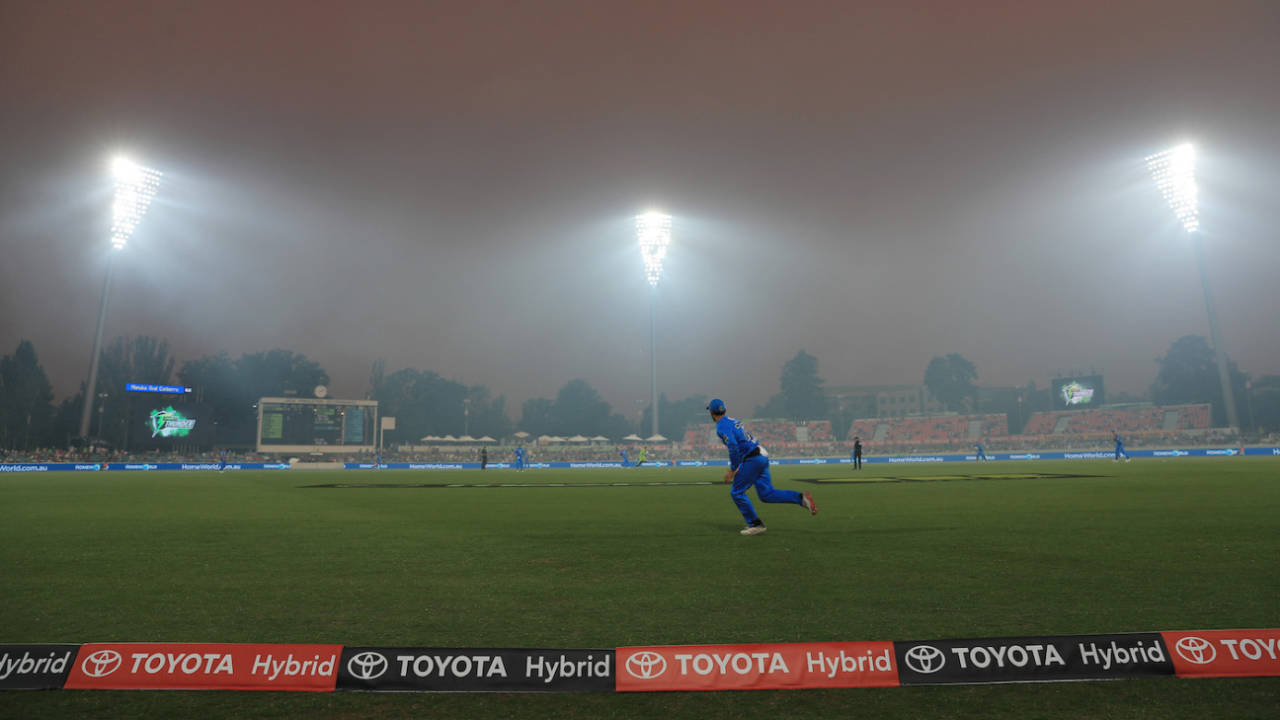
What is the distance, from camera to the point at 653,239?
65.3 meters

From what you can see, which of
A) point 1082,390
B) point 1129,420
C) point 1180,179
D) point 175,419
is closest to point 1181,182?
point 1180,179

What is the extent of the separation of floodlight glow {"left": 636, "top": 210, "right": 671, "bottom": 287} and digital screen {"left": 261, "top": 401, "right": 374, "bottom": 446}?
3210 centimetres

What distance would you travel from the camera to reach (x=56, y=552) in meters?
8.14

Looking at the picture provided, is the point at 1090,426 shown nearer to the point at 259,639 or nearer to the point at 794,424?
the point at 794,424

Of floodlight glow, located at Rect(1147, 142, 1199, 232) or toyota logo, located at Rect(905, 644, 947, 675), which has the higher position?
floodlight glow, located at Rect(1147, 142, 1199, 232)

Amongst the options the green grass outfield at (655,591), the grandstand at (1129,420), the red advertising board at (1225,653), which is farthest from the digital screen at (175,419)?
the grandstand at (1129,420)

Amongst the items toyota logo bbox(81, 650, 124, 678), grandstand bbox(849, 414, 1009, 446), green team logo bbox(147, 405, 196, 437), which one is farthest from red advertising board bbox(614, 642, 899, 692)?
grandstand bbox(849, 414, 1009, 446)

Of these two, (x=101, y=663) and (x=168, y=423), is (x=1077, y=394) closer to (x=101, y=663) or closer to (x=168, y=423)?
(x=101, y=663)

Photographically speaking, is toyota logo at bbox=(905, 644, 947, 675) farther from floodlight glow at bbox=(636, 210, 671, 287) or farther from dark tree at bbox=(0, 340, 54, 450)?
dark tree at bbox=(0, 340, 54, 450)

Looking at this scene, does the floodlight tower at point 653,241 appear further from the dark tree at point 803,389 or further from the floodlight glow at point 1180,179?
the dark tree at point 803,389

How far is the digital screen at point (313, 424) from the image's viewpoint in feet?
210

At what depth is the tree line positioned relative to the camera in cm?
9319

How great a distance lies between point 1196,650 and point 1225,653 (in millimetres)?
139

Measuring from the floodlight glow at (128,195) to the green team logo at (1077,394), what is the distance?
90.1 metres
